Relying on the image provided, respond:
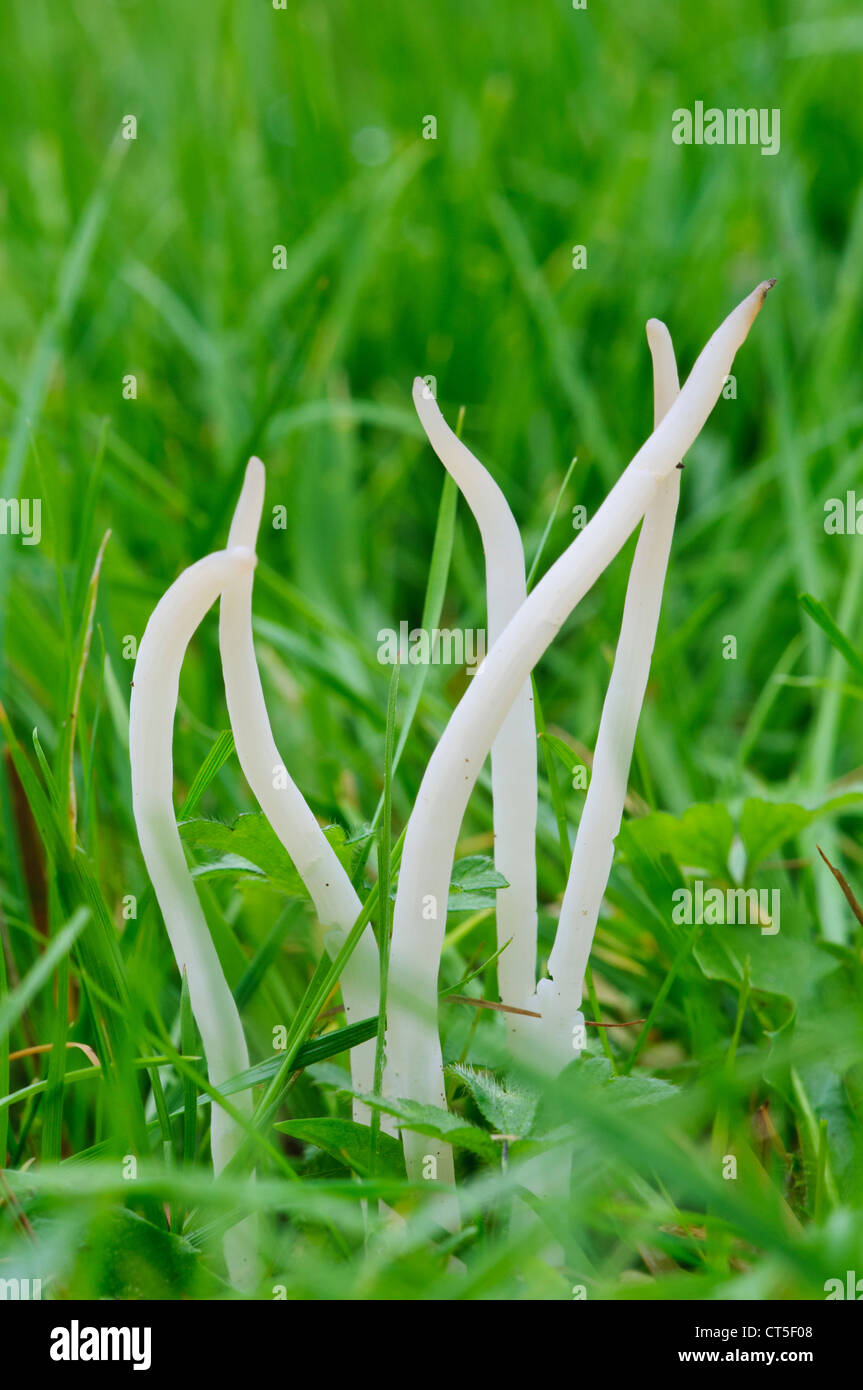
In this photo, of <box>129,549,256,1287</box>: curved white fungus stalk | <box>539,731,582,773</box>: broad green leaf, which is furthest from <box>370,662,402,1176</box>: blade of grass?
<box>539,731,582,773</box>: broad green leaf

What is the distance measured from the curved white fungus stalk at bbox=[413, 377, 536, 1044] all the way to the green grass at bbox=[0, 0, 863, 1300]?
0.26 ft

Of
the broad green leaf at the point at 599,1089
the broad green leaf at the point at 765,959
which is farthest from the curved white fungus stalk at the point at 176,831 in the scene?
the broad green leaf at the point at 765,959

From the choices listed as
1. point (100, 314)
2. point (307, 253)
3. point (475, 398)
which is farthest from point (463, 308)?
point (100, 314)

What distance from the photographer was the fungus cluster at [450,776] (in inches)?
29.5

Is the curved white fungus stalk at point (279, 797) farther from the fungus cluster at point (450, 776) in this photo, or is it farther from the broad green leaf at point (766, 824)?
the broad green leaf at point (766, 824)

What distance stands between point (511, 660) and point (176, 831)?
25 centimetres

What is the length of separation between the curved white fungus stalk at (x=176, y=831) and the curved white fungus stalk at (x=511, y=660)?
0.14m

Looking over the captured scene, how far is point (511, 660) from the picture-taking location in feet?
2.45

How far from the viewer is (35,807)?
2.81 feet

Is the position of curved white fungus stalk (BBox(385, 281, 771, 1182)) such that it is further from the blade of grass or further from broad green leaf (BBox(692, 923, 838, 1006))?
broad green leaf (BBox(692, 923, 838, 1006))

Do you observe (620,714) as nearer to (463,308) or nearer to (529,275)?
(529,275)
